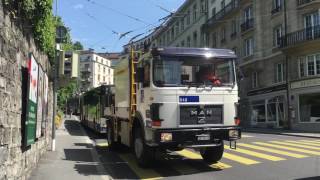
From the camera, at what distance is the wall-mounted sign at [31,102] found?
27.2 ft

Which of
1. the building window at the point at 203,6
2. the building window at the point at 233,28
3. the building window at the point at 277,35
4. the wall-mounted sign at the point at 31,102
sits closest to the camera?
the wall-mounted sign at the point at 31,102

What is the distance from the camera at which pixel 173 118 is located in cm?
1165

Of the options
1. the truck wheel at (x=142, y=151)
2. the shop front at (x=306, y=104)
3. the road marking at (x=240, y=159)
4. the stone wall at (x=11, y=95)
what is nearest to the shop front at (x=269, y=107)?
the shop front at (x=306, y=104)

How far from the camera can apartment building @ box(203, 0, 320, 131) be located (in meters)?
36.1

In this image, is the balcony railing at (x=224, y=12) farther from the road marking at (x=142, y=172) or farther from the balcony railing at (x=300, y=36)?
the road marking at (x=142, y=172)

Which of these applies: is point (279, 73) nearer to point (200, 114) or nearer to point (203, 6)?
point (203, 6)

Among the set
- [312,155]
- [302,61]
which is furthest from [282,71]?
[312,155]

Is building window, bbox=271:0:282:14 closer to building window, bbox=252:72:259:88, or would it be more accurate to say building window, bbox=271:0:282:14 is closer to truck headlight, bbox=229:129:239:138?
building window, bbox=252:72:259:88

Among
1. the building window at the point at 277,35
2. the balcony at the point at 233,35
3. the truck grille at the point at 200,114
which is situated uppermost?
the balcony at the point at 233,35

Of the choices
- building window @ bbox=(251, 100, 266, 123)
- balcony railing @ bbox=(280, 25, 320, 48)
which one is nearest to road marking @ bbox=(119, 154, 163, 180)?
balcony railing @ bbox=(280, 25, 320, 48)

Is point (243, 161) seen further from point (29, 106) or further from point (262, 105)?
point (262, 105)

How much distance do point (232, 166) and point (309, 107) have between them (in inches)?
1012

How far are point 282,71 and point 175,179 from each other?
103 feet

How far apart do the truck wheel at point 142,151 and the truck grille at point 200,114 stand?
51.3 inches
